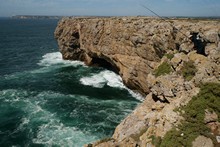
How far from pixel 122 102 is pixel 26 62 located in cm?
4521

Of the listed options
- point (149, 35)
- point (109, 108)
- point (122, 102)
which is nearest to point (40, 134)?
point (109, 108)

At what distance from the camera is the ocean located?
35750mm

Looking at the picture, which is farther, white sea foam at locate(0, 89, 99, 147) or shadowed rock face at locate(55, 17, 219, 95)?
shadowed rock face at locate(55, 17, 219, 95)

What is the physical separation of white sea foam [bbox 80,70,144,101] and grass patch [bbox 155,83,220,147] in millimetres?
34818

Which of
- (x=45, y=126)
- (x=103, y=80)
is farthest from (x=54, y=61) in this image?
(x=45, y=126)

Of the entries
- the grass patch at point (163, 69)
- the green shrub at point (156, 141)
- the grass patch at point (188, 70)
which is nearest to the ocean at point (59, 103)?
the grass patch at point (163, 69)

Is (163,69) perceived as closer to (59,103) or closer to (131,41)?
(59,103)

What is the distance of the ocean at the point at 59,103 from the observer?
35750 millimetres

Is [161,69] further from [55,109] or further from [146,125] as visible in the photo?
[55,109]

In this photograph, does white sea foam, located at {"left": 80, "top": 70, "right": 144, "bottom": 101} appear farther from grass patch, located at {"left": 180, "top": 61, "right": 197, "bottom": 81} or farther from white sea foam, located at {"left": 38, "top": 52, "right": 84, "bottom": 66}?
grass patch, located at {"left": 180, "top": 61, "right": 197, "bottom": 81}

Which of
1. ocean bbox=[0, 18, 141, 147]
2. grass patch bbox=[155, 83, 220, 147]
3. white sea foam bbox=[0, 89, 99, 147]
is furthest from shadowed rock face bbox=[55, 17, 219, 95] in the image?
white sea foam bbox=[0, 89, 99, 147]

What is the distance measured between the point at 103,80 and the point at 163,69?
37.4 meters

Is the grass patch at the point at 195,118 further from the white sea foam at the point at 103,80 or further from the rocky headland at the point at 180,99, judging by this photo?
the white sea foam at the point at 103,80

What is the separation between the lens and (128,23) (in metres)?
58.7
